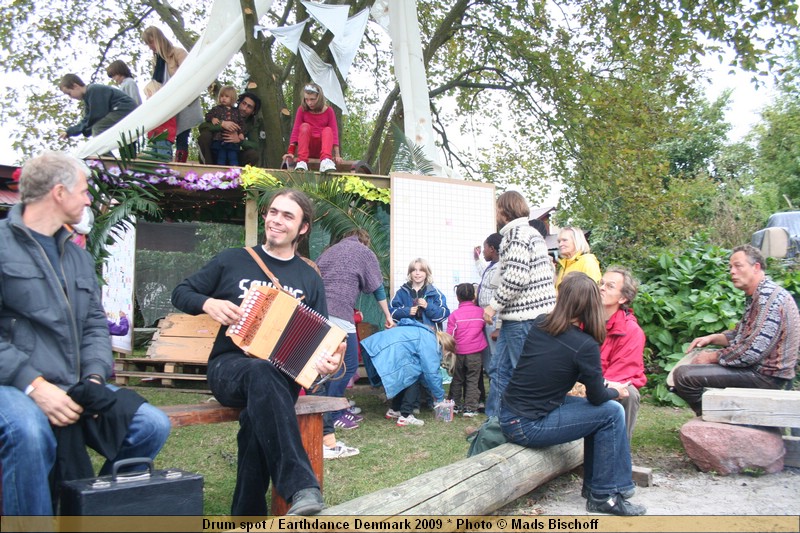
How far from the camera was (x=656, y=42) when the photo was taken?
12188mm

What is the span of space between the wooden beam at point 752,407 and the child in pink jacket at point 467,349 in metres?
2.56

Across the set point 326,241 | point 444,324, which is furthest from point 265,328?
point 326,241

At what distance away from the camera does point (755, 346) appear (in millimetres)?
5070

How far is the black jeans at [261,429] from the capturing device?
10.00 feet

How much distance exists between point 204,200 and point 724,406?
7435 millimetres

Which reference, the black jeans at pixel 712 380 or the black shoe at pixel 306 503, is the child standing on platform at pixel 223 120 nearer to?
the black jeans at pixel 712 380

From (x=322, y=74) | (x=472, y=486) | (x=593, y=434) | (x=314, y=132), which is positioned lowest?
(x=472, y=486)

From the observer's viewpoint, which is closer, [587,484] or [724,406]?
[587,484]

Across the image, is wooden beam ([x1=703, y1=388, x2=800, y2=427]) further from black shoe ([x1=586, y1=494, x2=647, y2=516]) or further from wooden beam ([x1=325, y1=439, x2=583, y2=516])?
black shoe ([x1=586, y1=494, x2=647, y2=516])

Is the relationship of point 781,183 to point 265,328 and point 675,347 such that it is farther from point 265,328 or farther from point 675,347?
point 265,328

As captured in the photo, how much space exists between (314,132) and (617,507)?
642 centimetres

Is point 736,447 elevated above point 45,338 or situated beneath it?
situated beneath

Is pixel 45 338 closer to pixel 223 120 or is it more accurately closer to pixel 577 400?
pixel 577 400

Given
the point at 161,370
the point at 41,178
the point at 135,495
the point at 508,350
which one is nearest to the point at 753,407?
the point at 508,350
